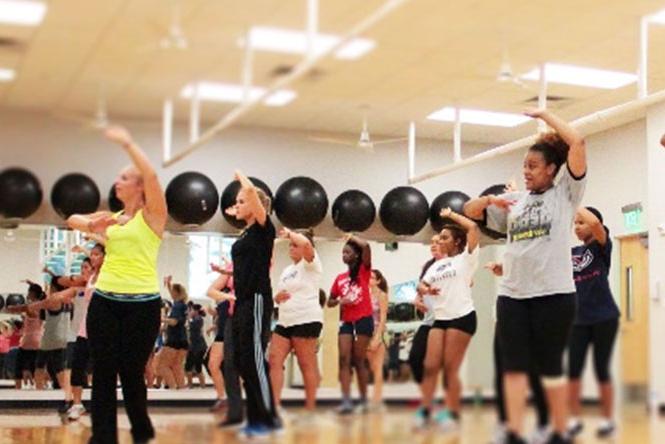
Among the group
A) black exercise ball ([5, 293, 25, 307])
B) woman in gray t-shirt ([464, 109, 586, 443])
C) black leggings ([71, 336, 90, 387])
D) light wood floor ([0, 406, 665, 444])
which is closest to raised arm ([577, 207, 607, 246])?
woman in gray t-shirt ([464, 109, 586, 443])

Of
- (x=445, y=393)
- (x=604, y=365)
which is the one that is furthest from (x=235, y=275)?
(x=604, y=365)

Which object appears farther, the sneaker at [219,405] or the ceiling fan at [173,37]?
the sneaker at [219,405]

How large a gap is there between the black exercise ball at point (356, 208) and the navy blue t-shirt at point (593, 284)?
31.1 inches

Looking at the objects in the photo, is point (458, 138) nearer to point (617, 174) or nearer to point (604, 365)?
point (604, 365)

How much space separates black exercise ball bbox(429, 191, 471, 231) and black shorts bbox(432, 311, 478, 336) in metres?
0.32

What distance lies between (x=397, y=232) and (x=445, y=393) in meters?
0.56

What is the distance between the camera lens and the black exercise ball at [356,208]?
11.6 ft

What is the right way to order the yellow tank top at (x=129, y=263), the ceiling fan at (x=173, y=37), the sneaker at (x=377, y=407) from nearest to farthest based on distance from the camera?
1. the ceiling fan at (x=173, y=37)
2. the sneaker at (x=377, y=407)
3. the yellow tank top at (x=129, y=263)

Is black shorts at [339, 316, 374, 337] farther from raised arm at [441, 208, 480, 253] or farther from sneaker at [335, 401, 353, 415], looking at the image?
raised arm at [441, 208, 480, 253]

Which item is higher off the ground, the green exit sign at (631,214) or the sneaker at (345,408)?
the green exit sign at (631,214)

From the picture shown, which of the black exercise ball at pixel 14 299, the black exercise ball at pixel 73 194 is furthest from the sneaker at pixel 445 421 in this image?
the black exercise ball at pixel 14 299

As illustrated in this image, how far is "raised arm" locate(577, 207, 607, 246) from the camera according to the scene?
3956mm

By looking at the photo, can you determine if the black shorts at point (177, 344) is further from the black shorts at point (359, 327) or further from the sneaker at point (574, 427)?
the sneaker at point (574, 427)

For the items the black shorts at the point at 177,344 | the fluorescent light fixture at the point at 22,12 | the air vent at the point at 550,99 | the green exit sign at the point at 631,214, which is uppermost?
the fluorescent light fixture at the point at 22,12
